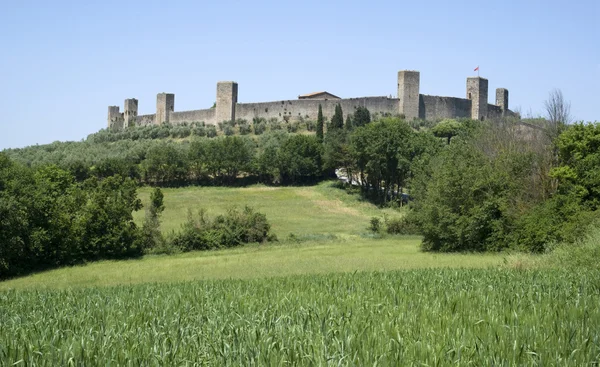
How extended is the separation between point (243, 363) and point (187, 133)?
82637 millimetres

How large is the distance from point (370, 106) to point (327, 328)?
74969 millimetres

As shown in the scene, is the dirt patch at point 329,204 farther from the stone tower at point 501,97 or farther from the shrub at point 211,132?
the stone tower at point 501,97

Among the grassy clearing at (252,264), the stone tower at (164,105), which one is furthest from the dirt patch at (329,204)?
the stone tower at (164,105)

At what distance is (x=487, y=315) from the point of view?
841 centimetres

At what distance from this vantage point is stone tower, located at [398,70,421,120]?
81500 millimetres

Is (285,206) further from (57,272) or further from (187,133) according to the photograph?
(187,133)

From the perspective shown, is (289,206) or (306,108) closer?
(289,206)

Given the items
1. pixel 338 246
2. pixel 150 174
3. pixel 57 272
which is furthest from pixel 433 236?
pixel 150 174

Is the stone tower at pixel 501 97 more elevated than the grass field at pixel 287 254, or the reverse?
the stone tower at pixel 501 97

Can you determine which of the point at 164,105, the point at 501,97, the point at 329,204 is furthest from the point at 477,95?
the point at 164,105

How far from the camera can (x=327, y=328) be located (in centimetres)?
759

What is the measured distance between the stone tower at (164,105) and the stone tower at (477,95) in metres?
42.9

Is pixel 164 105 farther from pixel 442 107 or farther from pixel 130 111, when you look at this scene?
pixel 442 107

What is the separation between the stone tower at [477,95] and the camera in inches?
3369
